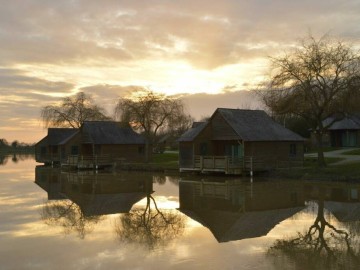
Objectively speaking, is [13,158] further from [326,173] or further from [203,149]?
[326,173]

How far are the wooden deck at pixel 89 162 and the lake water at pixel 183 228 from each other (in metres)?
23.1

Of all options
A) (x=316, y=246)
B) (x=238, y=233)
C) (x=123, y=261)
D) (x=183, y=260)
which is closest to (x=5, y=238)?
(x=123, y=261)

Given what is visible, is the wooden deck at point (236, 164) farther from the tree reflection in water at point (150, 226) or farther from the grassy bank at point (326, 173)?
the tree reflection in water at point (150, 226)

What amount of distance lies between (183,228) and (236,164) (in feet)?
70.0

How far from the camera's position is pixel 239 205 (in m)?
21.8

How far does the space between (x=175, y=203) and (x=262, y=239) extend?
381 inches

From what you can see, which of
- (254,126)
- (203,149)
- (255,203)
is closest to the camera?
(255,203)

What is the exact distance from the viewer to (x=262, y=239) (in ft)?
46.7

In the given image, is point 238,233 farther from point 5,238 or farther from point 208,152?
point 208,152

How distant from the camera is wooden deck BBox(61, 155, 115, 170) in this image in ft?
171

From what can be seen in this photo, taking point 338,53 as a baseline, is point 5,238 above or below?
below

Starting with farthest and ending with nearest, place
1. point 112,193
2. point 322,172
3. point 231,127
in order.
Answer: point 231,127
point 322,172
point 112,193

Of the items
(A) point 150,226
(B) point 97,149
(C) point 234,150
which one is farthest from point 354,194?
Result: (B) point 97,149

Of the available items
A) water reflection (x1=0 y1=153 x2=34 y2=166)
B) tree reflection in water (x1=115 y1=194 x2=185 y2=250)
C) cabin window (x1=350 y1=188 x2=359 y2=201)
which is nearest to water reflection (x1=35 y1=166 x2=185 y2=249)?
tree reflection in water (x1=115 y1=194 x2=185 y2=250)
